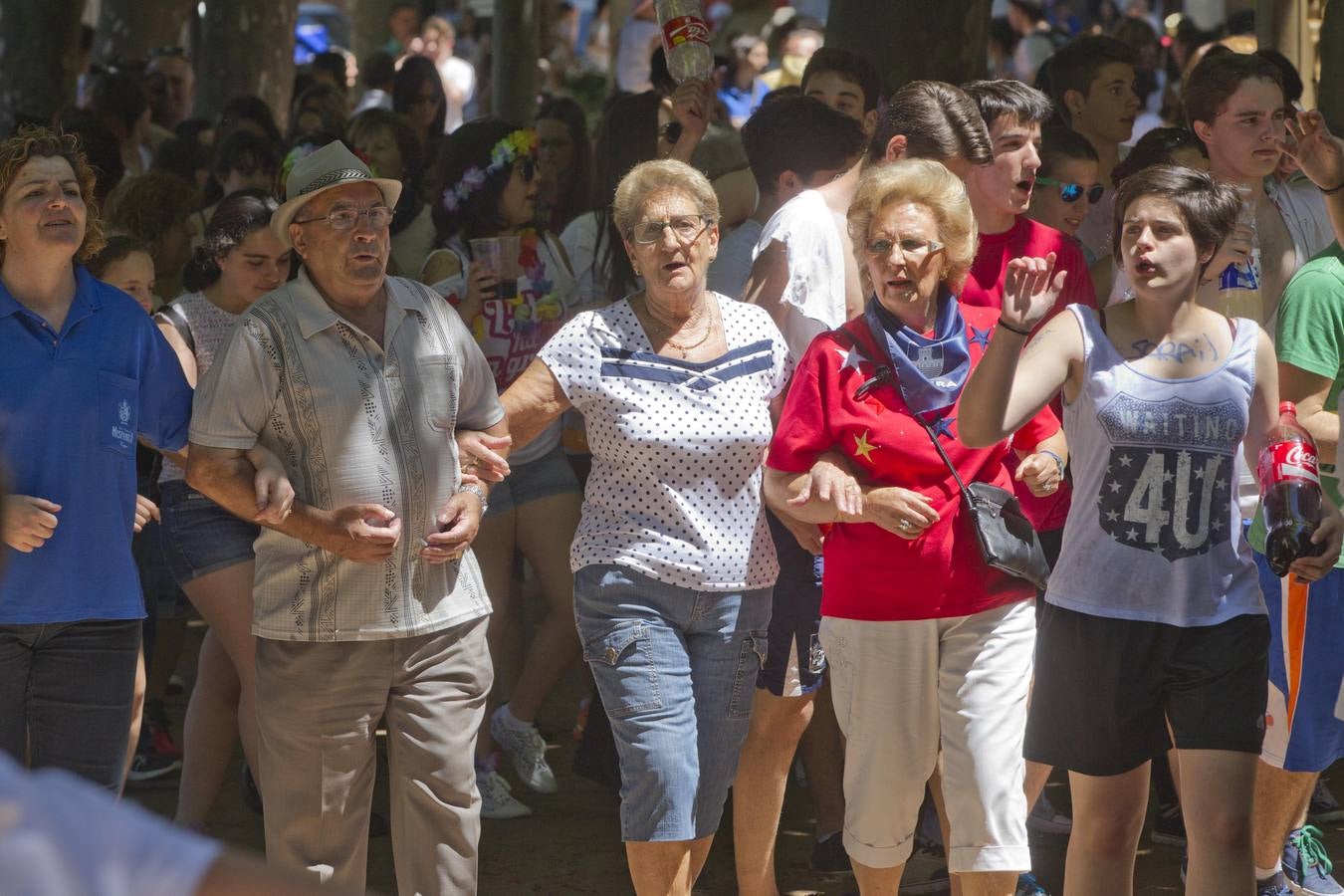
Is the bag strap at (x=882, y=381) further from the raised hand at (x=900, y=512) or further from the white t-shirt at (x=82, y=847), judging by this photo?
the white t-shirt at (x=82, y=847)

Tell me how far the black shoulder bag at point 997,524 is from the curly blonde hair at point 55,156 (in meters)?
2.03

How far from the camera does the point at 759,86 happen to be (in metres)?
12.6

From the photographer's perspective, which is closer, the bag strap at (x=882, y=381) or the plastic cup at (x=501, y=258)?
the bag strap at (x=882, y=381)

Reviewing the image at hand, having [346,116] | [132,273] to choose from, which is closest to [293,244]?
[132,273]

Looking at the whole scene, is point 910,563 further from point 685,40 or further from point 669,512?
point 685,40

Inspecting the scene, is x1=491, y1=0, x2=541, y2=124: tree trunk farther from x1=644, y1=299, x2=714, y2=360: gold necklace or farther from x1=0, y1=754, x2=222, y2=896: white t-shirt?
x1=0, y1=754, x2=222, y2=896: white t-shirt

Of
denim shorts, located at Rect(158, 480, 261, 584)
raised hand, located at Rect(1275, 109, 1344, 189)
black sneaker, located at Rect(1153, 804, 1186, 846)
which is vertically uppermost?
raised hand, located at Rect(1275, 109, 1344, 189)

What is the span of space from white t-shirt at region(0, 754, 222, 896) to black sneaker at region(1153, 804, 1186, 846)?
500 centimetres

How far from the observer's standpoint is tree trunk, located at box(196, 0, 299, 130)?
1363cm

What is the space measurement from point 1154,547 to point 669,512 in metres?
1.26

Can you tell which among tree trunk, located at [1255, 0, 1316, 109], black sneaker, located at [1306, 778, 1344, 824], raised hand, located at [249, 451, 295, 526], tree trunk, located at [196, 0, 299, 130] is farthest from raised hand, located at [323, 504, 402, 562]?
tree trunk, located at [196, 0, 299, 130]

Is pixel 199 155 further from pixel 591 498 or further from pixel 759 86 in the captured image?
pixel 591 498

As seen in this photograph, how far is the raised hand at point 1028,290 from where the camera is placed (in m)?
4.27

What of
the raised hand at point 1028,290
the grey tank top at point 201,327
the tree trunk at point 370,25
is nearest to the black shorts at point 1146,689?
the raised hand at point 1028,290
